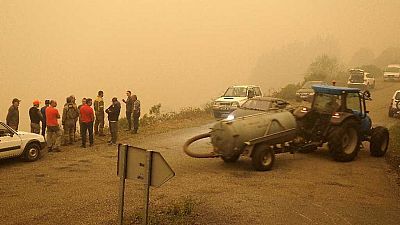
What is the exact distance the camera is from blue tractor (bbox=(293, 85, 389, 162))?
12383 mm

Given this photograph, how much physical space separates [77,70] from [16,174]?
16529cm

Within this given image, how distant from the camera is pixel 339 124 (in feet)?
39.9

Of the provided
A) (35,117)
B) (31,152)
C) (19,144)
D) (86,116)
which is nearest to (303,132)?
(86,116)

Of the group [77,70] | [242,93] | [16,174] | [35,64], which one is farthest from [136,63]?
[16,174]

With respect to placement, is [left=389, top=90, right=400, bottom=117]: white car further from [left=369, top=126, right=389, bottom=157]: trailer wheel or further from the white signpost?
the white signpost

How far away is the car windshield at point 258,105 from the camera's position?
50.7 ft

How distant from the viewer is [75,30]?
17025 centimetres

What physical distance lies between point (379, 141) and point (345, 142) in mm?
1483

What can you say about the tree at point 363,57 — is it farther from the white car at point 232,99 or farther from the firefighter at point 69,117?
the firefighter at point 69,117

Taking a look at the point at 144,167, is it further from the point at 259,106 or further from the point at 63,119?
the point at 259,106

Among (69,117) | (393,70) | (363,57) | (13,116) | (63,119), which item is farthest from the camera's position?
(363,57)

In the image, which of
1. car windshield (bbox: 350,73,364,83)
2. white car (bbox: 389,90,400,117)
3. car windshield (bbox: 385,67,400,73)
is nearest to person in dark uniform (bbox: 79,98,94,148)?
white car (bbox: 389,90,400,117)

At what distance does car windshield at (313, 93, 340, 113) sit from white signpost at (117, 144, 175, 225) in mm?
9004

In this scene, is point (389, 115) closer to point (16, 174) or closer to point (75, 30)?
point (16, 174)
